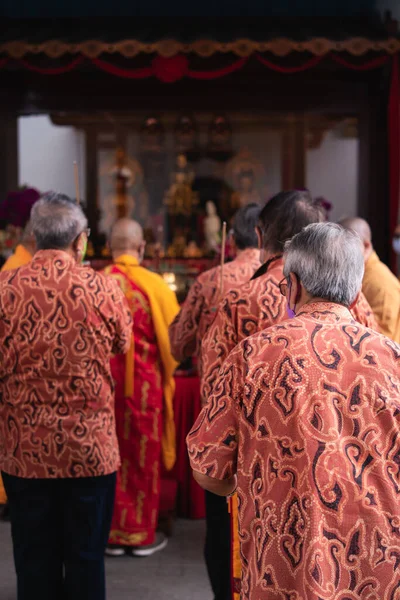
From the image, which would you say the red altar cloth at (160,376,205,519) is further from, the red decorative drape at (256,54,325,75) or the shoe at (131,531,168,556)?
the red decorative drape at (256,54,325,75)

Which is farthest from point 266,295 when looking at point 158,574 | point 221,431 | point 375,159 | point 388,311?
point 375,159

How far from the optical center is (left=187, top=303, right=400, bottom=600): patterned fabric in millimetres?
1248

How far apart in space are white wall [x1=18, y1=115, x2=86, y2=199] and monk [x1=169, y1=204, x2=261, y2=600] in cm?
457

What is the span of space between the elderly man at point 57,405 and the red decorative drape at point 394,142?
411 centimetres

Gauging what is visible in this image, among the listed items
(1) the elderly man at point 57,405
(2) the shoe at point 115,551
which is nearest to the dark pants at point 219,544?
(1) the elderly man at point 57,405

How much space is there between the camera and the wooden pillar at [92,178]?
690 cm

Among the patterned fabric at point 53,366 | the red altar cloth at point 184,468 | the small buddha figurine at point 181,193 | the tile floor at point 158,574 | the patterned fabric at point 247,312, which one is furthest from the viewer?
the small buddha figurine at point 181,193

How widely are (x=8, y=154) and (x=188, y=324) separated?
15.7ft

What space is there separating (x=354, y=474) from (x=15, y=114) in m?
6.11

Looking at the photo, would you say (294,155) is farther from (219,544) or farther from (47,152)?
(219,544)

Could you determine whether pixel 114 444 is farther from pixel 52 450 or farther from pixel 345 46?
pixel 345 46

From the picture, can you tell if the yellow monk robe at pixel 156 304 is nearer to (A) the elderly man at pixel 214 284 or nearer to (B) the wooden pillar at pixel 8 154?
(A) the elderly man at pixel 214 284

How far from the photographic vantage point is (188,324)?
2.62 metres

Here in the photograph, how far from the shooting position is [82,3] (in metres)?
5.85
